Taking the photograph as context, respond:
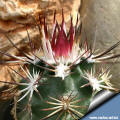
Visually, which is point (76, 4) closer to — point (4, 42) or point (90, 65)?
point (4, 42)

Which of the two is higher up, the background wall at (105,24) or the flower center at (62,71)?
the background wall at (105,24)

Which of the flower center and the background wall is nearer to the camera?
the flower center

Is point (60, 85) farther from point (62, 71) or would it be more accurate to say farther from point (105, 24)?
point (105, 24)

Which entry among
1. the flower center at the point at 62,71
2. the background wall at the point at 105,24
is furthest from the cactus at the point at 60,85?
the background wall at the point at 105,24

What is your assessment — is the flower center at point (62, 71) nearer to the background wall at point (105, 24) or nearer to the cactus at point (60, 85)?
the cactus at point (60, 85)

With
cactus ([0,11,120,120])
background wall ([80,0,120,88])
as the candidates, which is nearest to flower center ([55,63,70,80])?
cactus ([0,11,120,120])

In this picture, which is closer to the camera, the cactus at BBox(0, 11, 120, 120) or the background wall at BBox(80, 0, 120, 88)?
the cactus at BBox(0, 11, 120, 120)

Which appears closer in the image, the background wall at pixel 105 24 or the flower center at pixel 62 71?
the flower center at pixel 62 71

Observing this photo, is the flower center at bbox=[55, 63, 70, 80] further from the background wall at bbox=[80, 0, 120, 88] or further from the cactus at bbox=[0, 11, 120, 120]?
the background wall at bbox=[80, 0, 120, 88]

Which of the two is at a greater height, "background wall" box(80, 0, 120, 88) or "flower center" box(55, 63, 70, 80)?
"background wall" box(80, 0, 120, 88)

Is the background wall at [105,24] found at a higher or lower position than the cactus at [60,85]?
higher

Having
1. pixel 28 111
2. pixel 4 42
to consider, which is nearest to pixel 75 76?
pixel 28 111
